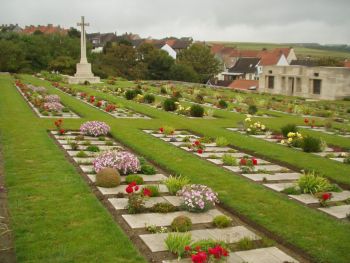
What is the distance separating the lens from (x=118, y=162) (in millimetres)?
11109

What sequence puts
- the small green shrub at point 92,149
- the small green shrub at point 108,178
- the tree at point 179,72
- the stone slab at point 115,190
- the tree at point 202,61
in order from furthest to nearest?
the tree at point 202,61 < the tree at point 179,72 < the small green shrub at point 92,149 < the small green shrub at point 108,178 < the stone slab at point 115,190

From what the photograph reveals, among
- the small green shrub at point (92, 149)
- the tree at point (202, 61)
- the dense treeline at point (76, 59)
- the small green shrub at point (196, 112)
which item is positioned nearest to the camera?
the small green shrub at point (92, 149)

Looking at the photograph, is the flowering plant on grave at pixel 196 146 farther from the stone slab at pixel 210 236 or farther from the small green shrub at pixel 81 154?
the stone slab at pixel 210 236

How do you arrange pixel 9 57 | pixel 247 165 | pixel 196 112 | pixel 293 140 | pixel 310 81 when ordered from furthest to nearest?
1. pixel 9 57
2. pixel 310 81
3. pixel 196 112
4. pixel 293 140
5. pixel 247 165

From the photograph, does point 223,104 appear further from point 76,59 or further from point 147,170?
point 76,59

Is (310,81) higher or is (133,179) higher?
(310,81)

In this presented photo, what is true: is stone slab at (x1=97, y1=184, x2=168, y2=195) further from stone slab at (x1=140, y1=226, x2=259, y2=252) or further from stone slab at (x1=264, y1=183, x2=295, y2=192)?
stone slab at (x1=264, y1=183, x2=295, y2=192)

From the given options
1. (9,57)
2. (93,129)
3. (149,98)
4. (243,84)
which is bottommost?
(93,129)

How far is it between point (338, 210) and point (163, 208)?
12.0 feet

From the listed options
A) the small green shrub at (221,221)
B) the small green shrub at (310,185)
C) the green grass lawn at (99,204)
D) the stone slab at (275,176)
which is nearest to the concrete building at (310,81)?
the green grass lawn at (99,204)

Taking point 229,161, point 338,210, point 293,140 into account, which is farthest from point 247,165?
point 293,140

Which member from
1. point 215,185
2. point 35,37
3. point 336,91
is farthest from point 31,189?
point 35,37

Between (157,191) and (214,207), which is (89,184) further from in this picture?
(214,207)

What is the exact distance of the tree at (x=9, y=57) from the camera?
6329cm
